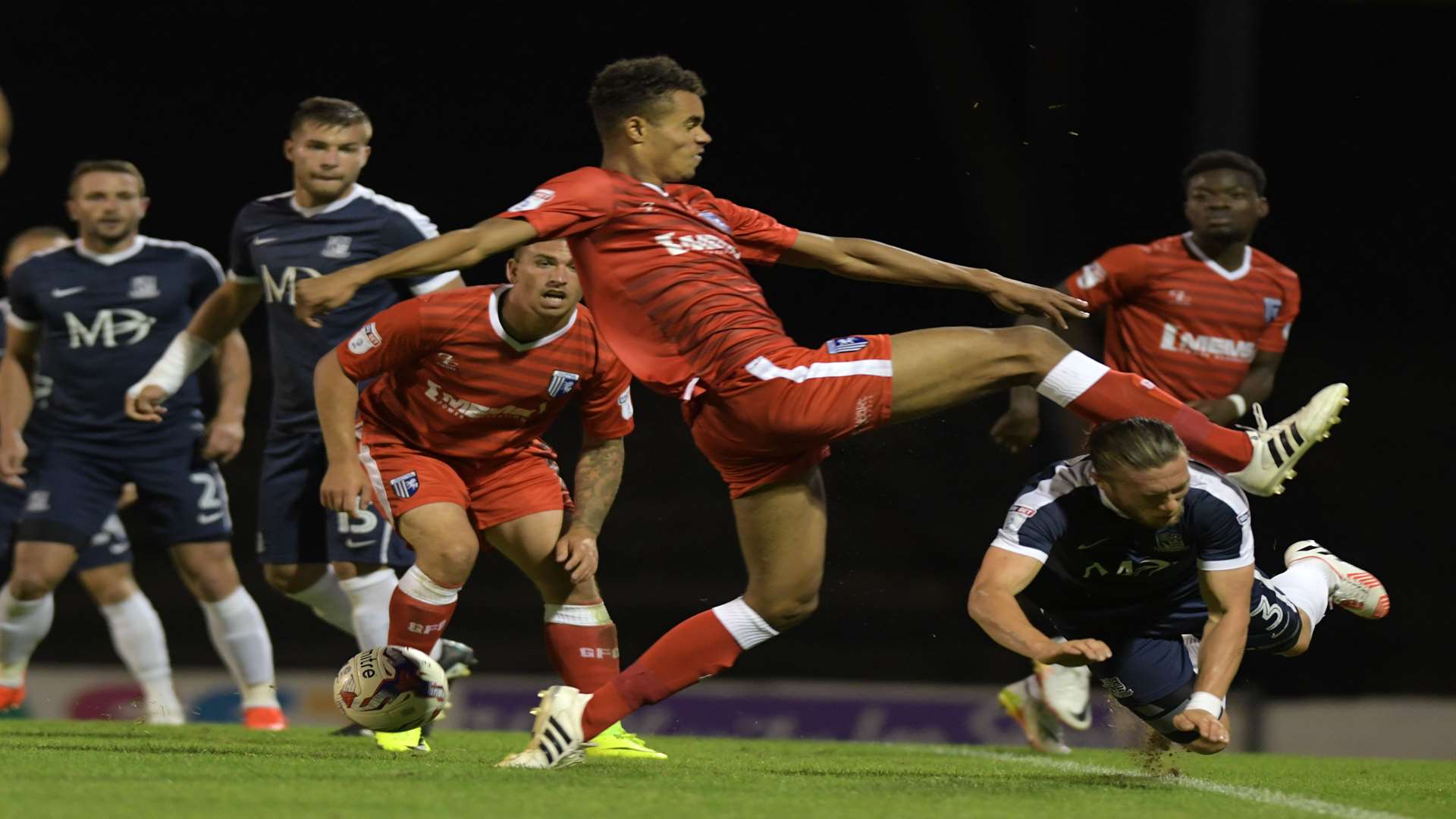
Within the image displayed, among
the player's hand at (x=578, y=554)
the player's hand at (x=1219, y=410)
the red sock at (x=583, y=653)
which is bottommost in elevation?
the red sock at (x=583, y=653)

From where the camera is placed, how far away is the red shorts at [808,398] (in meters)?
4.09

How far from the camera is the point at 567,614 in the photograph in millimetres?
5211

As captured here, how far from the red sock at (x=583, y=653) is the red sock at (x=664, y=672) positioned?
0.80 m

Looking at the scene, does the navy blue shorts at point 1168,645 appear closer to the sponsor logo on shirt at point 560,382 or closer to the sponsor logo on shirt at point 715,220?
the sponsor logo on shirt at point 715,220

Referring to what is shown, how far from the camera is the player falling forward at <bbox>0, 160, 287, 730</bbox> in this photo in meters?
6.56

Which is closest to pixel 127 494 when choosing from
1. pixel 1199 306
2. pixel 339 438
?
pixel 339 438

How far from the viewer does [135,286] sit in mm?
6676

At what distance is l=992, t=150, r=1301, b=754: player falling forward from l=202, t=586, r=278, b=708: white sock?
2673 millimetres

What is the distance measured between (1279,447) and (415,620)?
7.62 feet

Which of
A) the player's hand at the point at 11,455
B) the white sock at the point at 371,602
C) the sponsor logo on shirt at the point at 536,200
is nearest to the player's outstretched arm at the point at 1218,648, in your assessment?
the sponsor logo on shirt at the point at 536,200

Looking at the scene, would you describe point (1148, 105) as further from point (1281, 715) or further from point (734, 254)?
point (734, 254)

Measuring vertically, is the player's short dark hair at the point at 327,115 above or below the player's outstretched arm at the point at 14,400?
above

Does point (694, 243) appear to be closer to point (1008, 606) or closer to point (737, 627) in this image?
point (737, 627)

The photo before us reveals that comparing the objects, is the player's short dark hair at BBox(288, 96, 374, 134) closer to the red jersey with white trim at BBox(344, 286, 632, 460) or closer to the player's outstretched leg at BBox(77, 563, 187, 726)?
the red jersey with white trim at BBox(344, 286, 632, 460)
